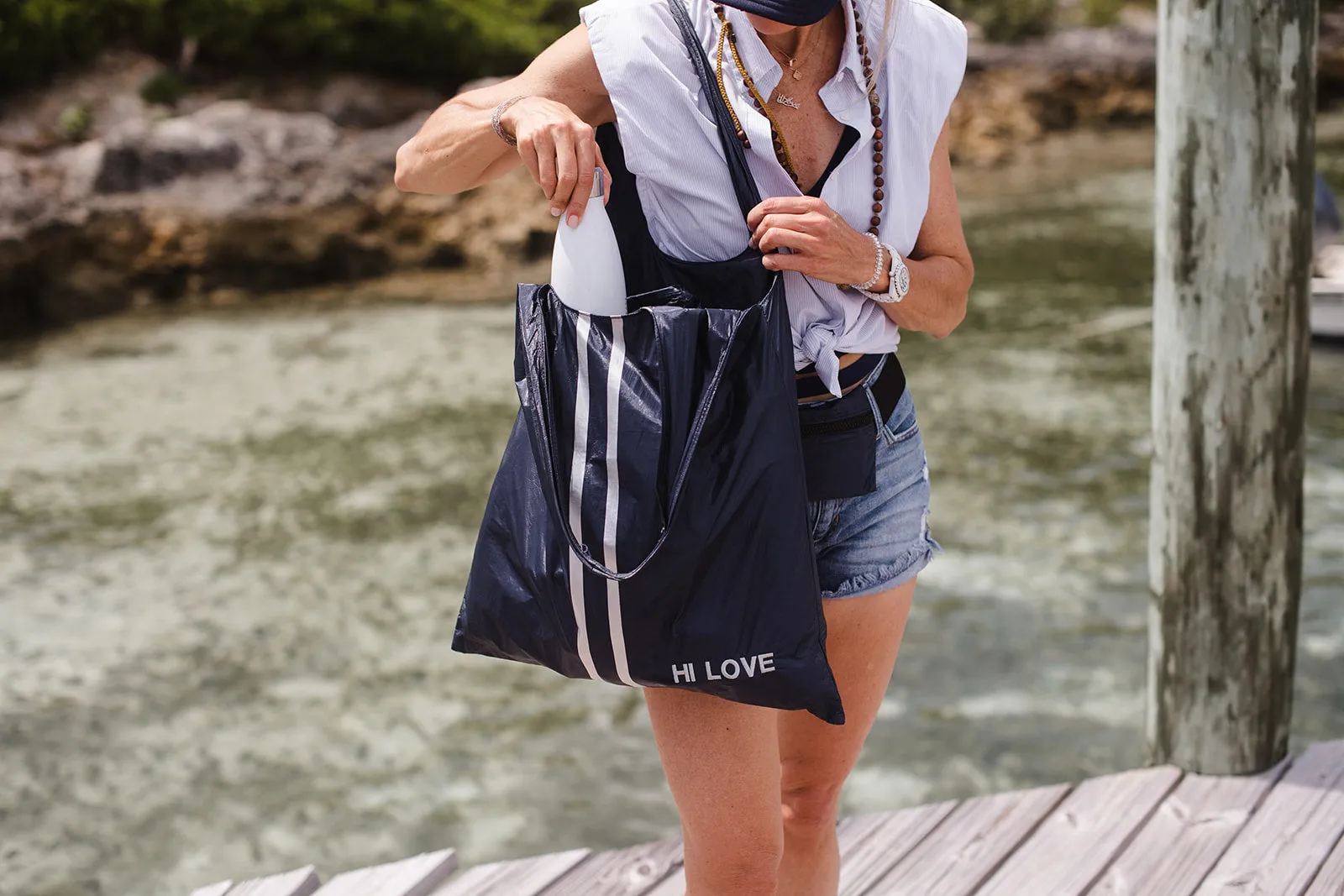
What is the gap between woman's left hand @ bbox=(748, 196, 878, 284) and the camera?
58.9 inches

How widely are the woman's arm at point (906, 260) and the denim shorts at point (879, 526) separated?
4.3 inches

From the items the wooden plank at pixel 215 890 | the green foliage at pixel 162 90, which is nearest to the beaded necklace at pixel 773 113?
the wooden plank at pixel 215 890

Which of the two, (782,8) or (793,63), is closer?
(782,8)

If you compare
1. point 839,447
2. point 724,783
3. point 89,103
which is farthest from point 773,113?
point 89,103

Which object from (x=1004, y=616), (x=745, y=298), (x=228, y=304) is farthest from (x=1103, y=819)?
(x=228, y=304)

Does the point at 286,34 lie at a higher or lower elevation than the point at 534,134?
lower

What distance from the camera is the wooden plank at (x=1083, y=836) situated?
Answer: 2.36 metres

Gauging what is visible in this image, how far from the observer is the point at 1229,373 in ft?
8.26

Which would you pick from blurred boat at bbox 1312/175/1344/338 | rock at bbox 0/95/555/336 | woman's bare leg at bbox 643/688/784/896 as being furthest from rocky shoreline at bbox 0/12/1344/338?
woman's bare leg at bbox 643/688/784/896

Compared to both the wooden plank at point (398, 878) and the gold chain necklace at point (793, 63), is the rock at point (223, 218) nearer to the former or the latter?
the wooden plank at point (398, 878)

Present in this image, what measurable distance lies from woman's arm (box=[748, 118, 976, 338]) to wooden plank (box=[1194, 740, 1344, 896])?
1.21 meters

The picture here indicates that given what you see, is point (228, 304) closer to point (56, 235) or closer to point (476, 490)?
point (56, 235)

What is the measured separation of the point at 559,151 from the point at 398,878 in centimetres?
150

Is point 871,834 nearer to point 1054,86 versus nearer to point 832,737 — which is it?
point 832,737
